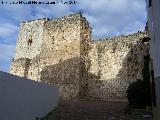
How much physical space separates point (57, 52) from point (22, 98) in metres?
11.5

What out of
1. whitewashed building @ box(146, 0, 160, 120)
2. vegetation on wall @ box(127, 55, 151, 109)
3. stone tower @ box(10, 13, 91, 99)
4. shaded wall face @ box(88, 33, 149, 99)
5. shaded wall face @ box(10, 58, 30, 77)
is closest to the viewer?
whitewashed building @ box(146, 0, 160, 120)

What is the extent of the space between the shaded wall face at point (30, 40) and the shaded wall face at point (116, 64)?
4605mm

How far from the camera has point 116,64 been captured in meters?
21.0

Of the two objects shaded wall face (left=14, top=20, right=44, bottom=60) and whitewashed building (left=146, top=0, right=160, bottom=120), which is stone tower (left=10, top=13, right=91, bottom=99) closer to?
shaded wall face (left=14, top=20, right=44, bottom=60)

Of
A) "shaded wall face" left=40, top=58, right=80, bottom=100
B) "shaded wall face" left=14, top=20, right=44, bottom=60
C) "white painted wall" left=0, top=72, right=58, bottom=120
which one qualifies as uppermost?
"shaded wall face" left=14, top=20, right=44, bottom=60

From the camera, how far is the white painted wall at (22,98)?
9.55 meters

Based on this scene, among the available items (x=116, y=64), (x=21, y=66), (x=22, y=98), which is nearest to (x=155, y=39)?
(x=22, y=98)

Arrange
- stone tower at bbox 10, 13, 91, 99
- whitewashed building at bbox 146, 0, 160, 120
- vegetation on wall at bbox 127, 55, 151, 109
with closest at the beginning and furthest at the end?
1. whitewashed building at bbox 146, 0, 160, 120
2. vegetation on wall at bbox 127, 55, 151, 109
3. stone tower at bbox 10, 13, 91, 99

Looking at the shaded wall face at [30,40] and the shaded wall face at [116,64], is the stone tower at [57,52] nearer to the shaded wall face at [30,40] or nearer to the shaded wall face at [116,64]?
the shaded wall face at [30,40]

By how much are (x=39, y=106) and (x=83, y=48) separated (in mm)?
10175

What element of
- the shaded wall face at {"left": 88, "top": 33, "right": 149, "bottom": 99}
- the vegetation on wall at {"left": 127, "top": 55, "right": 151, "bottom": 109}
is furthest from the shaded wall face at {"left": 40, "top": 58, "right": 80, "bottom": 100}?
the vegetation on wall at {"left": 127, "top": 55, "right": 151, "bottom": 109}

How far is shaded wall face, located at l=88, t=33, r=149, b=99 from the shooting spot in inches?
789

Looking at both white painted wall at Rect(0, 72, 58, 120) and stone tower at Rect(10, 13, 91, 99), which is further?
stone tower at Rect(10, 13, 91, 99)

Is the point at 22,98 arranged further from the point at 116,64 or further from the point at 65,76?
the point at 116,64
